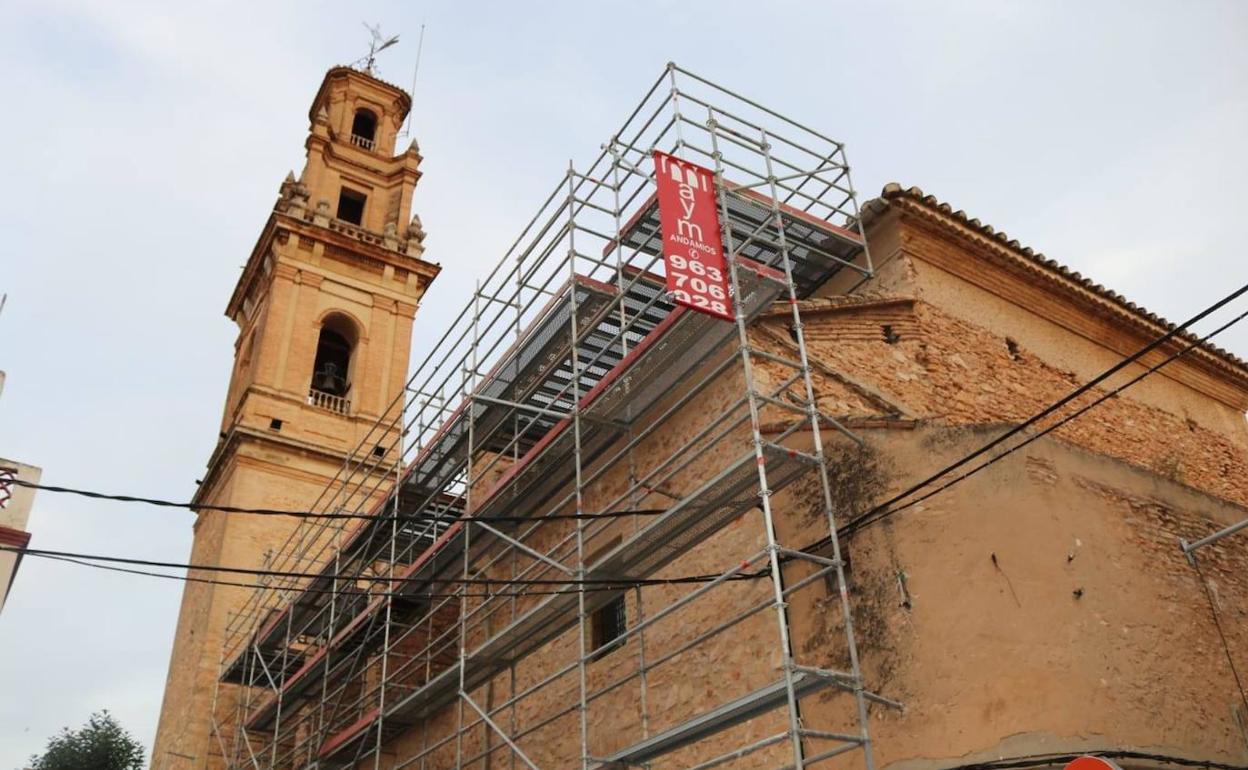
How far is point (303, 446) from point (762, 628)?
48.1ft

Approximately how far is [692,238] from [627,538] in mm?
2818

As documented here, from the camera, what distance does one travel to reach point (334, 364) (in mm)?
24938

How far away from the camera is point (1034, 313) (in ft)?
41.7

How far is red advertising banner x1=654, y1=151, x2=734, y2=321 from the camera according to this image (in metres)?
8.92

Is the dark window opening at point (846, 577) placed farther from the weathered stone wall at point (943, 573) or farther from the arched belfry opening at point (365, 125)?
the arched belfry opening at point (365, 125)

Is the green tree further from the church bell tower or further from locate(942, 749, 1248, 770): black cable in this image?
locate(942, 749, 1248, 770): black cable

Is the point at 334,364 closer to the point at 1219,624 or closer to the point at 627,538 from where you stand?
the point at 627,538

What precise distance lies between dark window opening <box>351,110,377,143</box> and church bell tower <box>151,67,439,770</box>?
0.13 ft

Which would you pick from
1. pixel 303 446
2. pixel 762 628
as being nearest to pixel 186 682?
pixel 303 446

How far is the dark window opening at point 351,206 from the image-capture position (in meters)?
28.1

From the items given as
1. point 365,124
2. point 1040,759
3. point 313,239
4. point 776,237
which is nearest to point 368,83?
point 365,124

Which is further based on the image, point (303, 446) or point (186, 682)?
point (303, 446)

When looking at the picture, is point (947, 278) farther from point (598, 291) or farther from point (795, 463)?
point (795, 463)

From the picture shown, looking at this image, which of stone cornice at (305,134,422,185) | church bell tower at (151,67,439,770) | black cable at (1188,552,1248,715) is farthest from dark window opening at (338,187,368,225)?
black cable at (1188,552,1248,715)
